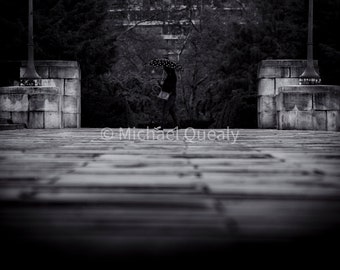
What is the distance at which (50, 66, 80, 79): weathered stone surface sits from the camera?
59.2 ft

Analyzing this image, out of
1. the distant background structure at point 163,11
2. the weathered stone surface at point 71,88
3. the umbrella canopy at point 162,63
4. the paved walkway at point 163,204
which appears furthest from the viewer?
the distant background structure at point 163,11

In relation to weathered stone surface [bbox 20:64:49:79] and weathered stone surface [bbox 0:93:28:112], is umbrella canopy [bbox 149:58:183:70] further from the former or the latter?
weathered stone surface [bbox 20:64:49:79]

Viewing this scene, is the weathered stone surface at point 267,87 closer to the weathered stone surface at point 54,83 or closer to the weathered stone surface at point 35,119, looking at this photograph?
the weathered stone surface at point 54,83

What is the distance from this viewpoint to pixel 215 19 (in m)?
32.6

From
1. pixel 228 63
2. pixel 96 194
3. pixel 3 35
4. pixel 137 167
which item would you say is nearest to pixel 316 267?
pixel 96 194

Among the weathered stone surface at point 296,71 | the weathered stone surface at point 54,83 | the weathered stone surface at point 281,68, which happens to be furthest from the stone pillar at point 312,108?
A: the weathered stone surface at point 54,83

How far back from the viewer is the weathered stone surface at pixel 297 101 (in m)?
14.9

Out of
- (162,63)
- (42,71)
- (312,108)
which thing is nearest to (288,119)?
(312,108)

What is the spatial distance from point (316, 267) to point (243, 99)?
18975 millimetres

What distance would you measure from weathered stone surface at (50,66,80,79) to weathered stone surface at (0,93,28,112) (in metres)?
2.31

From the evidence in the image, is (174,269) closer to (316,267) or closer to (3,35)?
(316,267)

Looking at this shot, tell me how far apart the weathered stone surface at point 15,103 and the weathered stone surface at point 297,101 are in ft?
25.9

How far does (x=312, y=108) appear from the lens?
1495cm

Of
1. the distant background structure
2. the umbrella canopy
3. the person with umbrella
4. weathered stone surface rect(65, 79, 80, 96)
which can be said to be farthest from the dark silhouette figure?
the distant background structure
